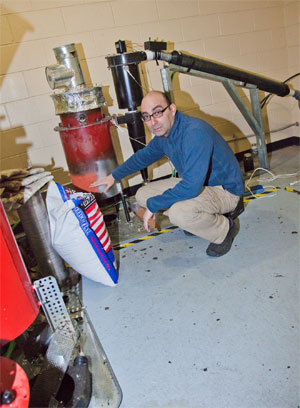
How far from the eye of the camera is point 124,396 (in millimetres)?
1302

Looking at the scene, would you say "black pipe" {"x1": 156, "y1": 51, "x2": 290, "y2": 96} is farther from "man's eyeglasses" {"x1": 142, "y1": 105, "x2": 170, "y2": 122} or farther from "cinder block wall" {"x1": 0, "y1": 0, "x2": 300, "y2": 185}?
"cinder block wall" {"x1": 0, "y1": 0, "x2": 300, "y2": 185}

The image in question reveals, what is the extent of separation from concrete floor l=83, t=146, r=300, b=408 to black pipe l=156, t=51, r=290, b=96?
41.8 inches

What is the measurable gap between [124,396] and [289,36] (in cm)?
372

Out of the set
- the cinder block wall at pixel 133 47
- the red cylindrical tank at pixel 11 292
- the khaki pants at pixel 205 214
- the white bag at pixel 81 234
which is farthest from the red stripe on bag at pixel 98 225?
the cinder block wall at pixel 133 47

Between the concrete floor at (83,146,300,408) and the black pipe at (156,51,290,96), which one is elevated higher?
the black pipe at (156,51,290,96)

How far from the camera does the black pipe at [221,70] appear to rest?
92.4 inches

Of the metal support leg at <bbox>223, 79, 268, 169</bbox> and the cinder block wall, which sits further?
the metal support leg at <bbox>223, 79, 268, 169</bbox>

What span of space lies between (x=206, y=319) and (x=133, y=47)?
236 centimetres

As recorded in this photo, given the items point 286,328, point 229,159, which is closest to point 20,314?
point 286,328

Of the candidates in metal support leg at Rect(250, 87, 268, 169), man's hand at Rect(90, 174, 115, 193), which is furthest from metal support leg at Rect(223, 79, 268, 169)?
man's hand at Rect(90, 174, 115, 193)

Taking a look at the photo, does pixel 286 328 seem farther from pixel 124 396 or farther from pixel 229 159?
pixel 229 159

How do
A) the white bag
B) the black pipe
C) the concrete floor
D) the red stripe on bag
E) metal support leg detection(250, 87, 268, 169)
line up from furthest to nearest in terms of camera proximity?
metal support leg detection(250, 87, 268, 169) → the black pipe → the red stripe on bag → the white bag → the concrete floor

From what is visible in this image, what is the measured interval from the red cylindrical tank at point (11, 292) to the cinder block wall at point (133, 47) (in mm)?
1617

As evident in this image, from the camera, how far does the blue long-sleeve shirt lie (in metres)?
1.85
